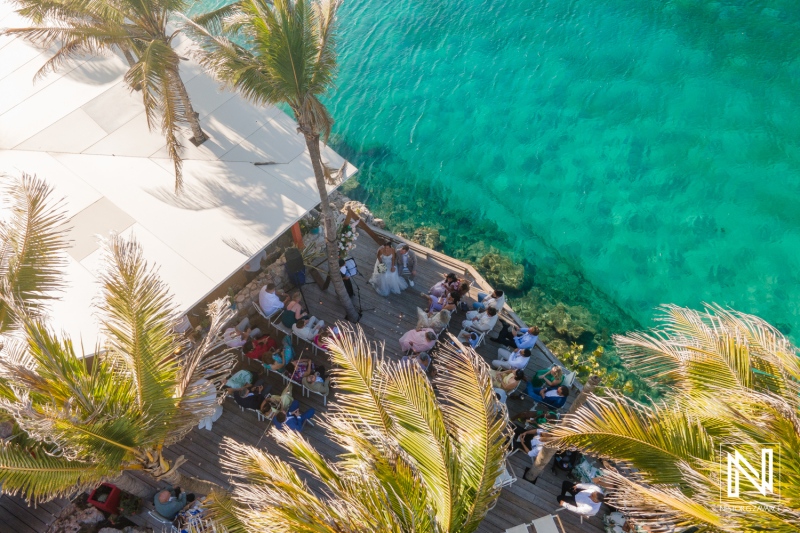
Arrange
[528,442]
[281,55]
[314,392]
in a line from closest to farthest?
[281,55] → [528,442] → [314,392]

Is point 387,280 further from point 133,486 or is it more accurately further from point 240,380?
point 133,486

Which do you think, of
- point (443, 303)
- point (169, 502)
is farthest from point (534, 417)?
point (169, 502)

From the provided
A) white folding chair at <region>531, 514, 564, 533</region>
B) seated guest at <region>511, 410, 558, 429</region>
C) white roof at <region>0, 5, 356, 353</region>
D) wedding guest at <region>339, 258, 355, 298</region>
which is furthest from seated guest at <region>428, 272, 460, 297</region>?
white folding chair at <region>531, 514, 564, 533</region>

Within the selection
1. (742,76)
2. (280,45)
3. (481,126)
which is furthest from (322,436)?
(742,76)

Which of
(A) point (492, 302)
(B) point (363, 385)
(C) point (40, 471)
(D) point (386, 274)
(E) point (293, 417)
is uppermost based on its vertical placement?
(A) point (492, 302)

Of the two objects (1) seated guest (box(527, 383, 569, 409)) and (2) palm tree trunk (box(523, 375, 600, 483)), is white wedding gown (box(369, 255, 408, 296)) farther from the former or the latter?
(2) palm tree trunk (box(523, 375, 600, 483))

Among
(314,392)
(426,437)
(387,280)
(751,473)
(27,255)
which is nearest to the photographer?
(751,473)
